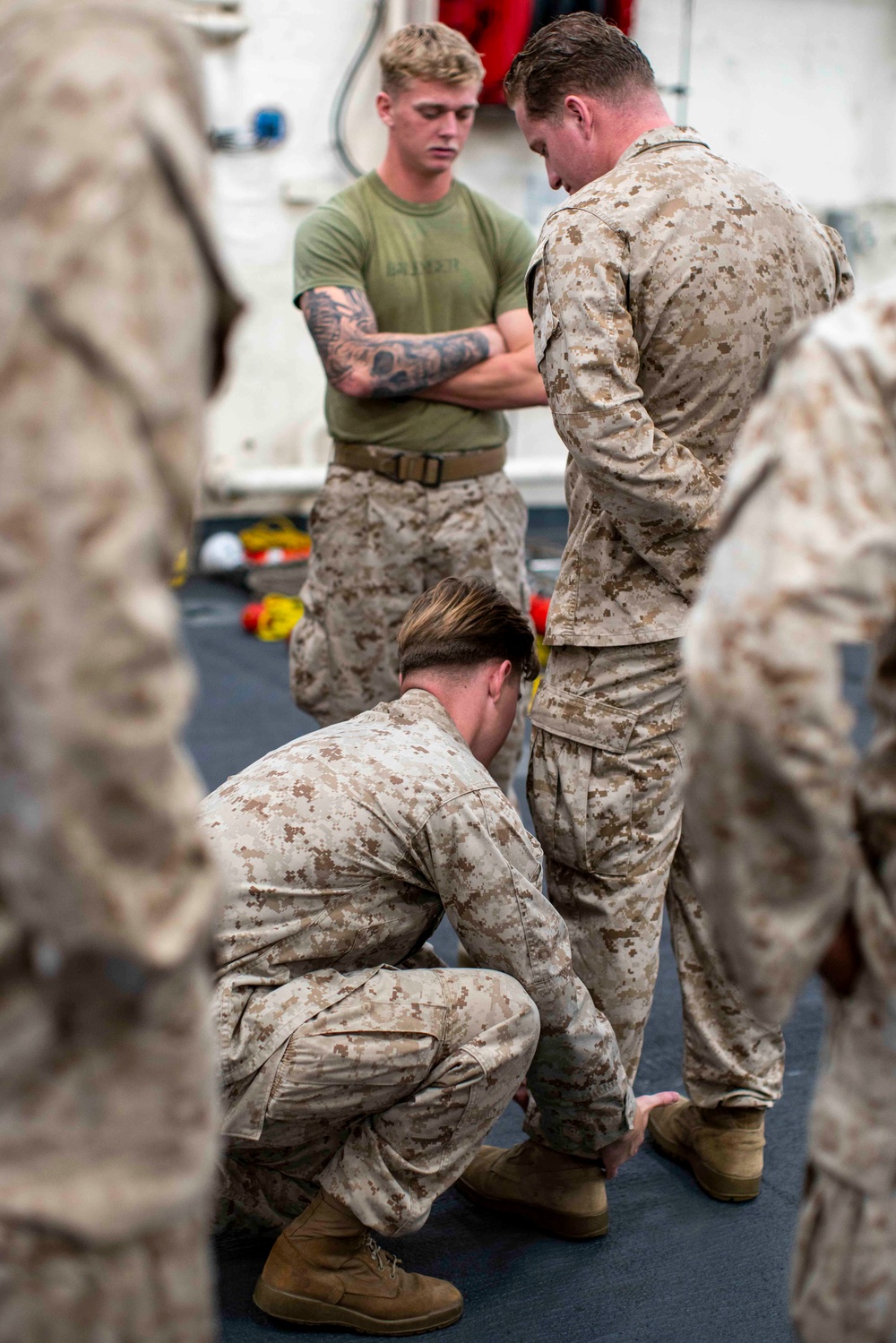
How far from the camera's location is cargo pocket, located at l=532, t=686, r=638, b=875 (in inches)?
79.3

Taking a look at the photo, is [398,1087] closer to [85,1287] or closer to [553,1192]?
[553,1192]

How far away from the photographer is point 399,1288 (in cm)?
178

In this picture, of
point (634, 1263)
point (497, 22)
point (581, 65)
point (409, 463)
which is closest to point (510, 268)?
point (409, 463)

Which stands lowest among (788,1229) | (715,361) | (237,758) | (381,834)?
(237,758)

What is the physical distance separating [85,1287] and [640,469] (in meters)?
1.32

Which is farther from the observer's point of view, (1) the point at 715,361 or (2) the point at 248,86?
(2) the point at 248,86

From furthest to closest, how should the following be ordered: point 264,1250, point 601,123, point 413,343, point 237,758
A: 1. point 237,758
2. point 413,343
3. point 601,123
4. point 264,1250

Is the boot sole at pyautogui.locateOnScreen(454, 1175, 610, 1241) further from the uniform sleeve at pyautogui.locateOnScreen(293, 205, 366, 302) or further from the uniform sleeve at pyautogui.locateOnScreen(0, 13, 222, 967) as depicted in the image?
the uniform sleeve at pyautogui.locateOnScreen(293, 205, 366, 302)

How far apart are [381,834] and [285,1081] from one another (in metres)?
0.33

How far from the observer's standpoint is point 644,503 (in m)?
1.90

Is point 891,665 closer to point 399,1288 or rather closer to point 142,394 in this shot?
point 142,394

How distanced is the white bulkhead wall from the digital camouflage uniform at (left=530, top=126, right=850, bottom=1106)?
4.03m

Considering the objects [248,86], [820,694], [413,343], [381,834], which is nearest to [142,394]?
[820,694]

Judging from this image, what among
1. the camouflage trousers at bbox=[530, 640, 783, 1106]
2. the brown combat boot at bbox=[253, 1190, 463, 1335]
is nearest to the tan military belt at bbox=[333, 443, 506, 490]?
the camouflage trousers at bbox=[530, 640, 783, 1106]
